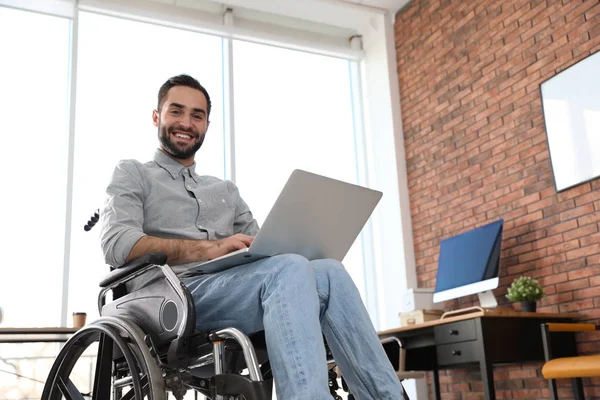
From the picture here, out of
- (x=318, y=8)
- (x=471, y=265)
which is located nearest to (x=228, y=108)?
(x=318, y=8)

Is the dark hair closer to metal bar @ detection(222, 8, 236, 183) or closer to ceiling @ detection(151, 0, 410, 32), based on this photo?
metal bar @ detection(222, 8, 236, 183)

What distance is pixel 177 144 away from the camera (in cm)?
206

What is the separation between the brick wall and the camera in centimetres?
372

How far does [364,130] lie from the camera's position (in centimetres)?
564

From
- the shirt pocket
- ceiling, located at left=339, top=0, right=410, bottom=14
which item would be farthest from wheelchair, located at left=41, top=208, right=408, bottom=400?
ceiling, located at left=339, top=0, right=410, bottom=14

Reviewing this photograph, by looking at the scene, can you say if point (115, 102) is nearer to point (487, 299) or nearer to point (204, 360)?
point (487, 299)

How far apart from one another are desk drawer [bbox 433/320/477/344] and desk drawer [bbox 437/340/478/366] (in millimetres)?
26

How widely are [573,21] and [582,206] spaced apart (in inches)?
42.2

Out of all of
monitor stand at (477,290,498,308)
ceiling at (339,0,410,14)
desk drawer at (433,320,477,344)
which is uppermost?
Answer: ceiling at (339,0,410,14)

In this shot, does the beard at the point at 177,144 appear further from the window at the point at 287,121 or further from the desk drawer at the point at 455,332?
the window at the point at 287,121

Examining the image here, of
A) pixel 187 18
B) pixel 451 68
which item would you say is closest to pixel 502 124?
pixel 451 68

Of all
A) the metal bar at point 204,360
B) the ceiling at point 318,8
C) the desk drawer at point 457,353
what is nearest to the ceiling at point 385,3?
the ceiling at point 318,8

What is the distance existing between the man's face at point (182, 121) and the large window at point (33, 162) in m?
2.58

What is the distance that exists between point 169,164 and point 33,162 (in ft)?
9.01
